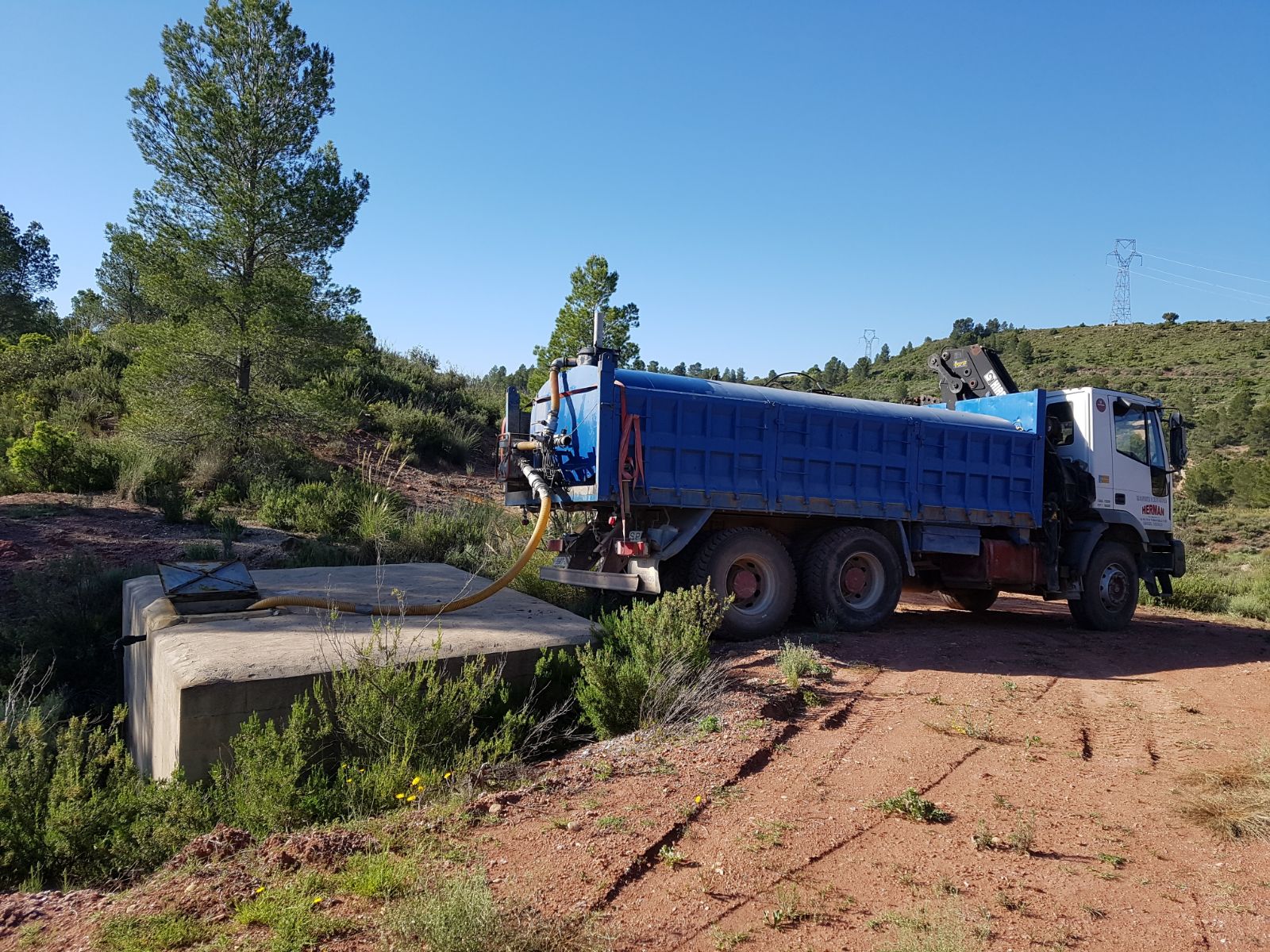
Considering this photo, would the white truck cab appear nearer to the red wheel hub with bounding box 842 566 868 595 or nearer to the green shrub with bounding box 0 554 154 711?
the red wheel hub with bounding box 842 566 868 595

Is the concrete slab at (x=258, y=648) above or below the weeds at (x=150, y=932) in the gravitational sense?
above

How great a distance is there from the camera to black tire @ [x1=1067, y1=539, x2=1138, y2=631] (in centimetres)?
1131

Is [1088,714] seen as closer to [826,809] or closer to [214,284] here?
[826,809]

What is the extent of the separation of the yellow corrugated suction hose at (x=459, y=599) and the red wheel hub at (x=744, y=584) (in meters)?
2.16

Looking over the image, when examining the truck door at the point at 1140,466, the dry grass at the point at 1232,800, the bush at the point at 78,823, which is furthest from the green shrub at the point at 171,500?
the truck door at the point at 1140,466

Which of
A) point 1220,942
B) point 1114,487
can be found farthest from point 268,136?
Answer: point 1220,942

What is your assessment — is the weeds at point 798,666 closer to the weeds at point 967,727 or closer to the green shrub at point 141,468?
the weeds at point 967,727

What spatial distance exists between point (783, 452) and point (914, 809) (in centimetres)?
510

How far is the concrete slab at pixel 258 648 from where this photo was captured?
5082mm

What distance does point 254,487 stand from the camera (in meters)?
15.1

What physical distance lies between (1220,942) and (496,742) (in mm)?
3550

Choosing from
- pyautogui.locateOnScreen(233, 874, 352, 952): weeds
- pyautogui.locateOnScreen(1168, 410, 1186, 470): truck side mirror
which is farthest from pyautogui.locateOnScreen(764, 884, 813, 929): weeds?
pyautogui.locateOnScreen(1168, 410, 1186, 470): truck side mirror

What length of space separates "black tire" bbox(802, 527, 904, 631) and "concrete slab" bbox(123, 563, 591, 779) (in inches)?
116

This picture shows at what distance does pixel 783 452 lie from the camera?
29.5 ft
